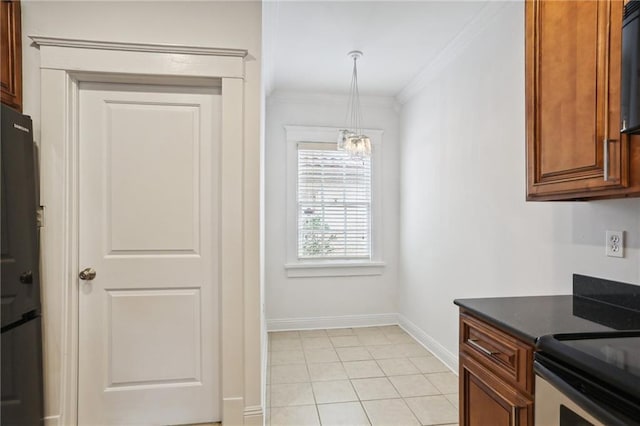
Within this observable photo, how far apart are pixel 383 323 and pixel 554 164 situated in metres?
3.22

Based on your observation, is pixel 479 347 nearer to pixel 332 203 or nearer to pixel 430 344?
pixel 430 344

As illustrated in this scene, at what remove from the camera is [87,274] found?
2078 mm

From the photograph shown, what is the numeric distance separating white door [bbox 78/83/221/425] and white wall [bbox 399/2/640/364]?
194cm

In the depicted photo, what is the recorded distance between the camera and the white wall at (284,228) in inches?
162

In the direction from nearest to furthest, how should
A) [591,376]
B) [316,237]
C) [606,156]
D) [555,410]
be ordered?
[591,376]
[555,410]
[606,156]
[316,237]

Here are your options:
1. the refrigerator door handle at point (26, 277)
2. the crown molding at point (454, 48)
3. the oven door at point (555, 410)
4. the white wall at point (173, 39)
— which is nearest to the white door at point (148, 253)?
the white wall at point (173, 39)

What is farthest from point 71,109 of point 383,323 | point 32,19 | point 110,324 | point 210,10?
point 383,323

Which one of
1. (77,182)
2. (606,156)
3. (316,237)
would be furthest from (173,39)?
(316,237)

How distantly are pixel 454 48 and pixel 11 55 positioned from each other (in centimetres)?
309

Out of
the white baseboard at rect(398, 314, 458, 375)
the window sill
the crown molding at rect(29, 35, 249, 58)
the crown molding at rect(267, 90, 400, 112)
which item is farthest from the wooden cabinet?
the crown molding at rect(267, 90, 400, 112)

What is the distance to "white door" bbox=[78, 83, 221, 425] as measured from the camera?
2.10 meters

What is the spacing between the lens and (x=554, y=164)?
1.50 metres

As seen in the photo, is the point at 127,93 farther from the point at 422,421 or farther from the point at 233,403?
the point at 422,421

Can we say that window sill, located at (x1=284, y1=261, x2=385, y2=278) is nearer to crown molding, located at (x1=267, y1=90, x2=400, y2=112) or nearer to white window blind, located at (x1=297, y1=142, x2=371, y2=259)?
white window blind, located at (x1=297, y1=142, x2=371, y2=259)
